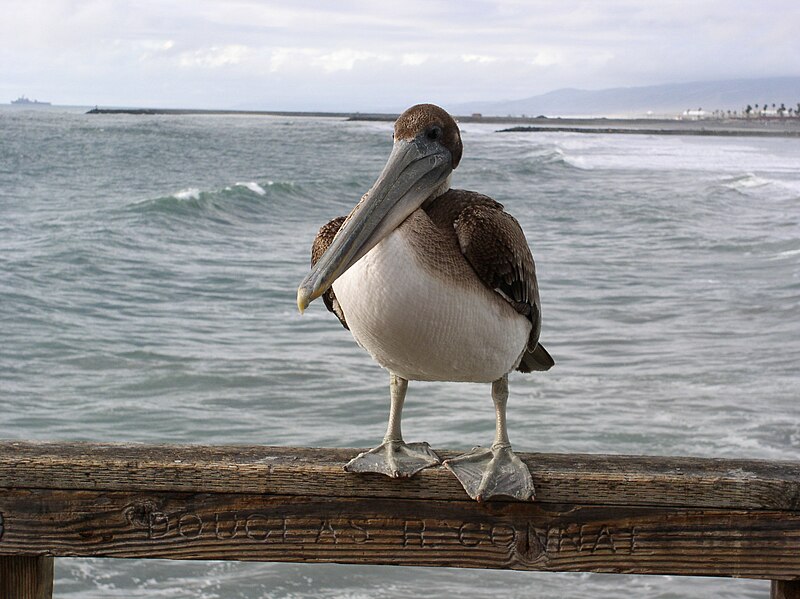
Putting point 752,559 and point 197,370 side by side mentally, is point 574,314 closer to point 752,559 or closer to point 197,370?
point 197,370

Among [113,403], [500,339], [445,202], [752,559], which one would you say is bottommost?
[113,403]

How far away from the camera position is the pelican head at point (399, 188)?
1.99m

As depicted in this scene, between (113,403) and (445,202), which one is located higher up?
(445,202)

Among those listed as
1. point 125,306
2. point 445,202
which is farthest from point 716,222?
point 445,202

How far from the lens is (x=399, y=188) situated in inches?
84.4

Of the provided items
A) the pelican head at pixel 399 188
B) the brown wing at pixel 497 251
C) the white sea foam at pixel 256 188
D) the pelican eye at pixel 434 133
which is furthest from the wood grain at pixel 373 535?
the white sea foam at pixel 256 188

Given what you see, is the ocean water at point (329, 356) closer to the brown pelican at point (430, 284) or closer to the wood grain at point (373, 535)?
the brown pelican at point (430, 284)

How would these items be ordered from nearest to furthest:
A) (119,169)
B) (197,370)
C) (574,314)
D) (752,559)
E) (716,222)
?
(752,559) < (197,370) < (574,314) < (716,222) < (119,169)

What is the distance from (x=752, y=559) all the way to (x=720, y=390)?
5765mm

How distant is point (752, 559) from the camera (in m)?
1.94

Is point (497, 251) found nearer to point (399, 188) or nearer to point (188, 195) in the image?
point (399, 188)

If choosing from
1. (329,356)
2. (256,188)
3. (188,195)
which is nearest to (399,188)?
(329,356)

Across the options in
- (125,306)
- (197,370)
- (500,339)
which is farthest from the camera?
(125,306)

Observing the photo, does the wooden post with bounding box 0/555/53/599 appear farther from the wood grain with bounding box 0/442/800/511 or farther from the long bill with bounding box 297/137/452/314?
the long bill with bounding box 297/137/452/314
